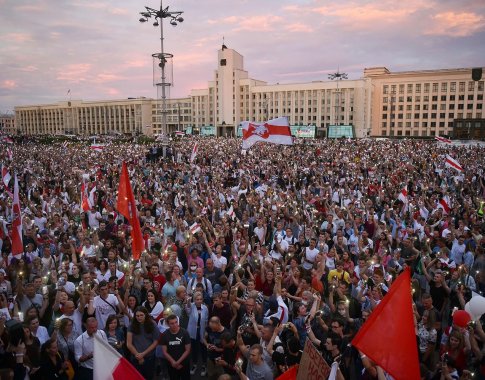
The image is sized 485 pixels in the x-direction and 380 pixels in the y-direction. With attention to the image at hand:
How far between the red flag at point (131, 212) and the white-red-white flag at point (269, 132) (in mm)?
8048

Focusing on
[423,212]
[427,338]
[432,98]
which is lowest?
[427,338]

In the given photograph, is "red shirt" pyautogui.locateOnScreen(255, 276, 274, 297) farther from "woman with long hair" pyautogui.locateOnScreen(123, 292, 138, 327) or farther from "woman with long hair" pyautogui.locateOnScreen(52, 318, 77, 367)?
"woman with long hair" pyautogui.locateOnScreen(52, 318, 77, 367)

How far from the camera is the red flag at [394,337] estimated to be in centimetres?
354

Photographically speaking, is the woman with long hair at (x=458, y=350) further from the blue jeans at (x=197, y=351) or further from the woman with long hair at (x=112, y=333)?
the woman with long hair at (x=112, y=333)

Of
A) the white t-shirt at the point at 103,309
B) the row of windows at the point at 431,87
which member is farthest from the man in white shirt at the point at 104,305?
the row of windows at the point at 431,87

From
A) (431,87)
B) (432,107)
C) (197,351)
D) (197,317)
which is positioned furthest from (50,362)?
(431,87)

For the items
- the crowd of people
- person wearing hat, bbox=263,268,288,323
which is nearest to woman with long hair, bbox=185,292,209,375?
the crowd of people

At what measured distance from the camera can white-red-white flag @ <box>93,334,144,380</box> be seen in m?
3.51

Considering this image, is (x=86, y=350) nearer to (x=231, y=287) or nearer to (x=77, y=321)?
(x=77, y=321)

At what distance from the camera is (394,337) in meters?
3.61

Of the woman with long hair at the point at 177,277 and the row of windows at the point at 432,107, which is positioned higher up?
the row of windows at the point at 432,107

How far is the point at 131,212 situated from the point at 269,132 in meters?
9.18

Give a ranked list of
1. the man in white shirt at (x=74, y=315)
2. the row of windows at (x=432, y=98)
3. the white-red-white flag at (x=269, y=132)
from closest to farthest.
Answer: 1. the man in white shirt at (x=74, y=315)
2. the white-red-white flag at (x=269, y=132)
3. the row of windows at (x=432, y=98)

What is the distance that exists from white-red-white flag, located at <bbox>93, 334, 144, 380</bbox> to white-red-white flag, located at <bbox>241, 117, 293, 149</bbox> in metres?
12.4
